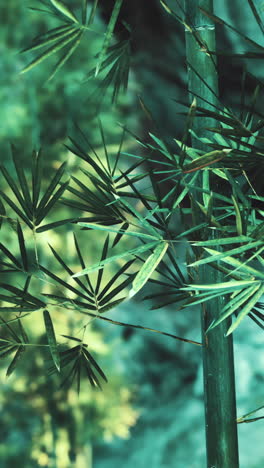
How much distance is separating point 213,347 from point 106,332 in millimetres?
2844

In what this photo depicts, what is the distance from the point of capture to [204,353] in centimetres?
99

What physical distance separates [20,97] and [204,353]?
2.32 meters

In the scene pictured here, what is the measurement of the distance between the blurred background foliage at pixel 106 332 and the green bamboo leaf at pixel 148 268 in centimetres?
→ 97

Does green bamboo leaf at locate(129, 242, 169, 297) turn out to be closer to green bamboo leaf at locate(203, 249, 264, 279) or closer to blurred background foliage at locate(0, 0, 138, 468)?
green bamboo leaf at locate(203, 249, 264, 279)

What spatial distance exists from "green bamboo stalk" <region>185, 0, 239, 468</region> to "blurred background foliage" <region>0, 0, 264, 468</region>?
2.78 ft

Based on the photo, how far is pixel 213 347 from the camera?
3.22 ft

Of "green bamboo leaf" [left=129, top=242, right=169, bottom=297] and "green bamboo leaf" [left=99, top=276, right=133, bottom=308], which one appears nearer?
"green bamboo leaf" [left=129, top=242, right=169, bottom=297]

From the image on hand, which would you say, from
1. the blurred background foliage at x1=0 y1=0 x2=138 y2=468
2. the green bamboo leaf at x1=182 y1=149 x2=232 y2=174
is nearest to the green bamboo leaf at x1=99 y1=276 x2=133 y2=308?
the green bamboo leaf at x1=182 y1=149 x2=232 y2=174

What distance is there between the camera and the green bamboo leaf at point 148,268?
0.82 metres

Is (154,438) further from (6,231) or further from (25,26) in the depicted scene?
(25,26)

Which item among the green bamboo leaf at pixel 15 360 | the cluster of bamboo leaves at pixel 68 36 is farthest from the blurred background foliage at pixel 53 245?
the green bamboo leaf at pixel 15 360

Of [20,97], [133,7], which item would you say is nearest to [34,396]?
[20,97]

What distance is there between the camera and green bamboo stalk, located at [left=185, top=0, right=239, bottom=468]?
0.97 m

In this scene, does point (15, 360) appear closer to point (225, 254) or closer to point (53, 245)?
point (225, 254)
